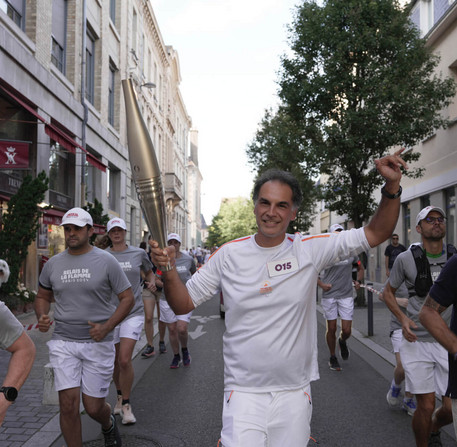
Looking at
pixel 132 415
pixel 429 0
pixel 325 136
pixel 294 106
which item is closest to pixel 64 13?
pixel 294 106

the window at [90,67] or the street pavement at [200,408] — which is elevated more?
the window at [90,67]

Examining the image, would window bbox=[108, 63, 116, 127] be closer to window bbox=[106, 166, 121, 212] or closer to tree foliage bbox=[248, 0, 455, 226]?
window bbox=[106, 166, 121, 212]

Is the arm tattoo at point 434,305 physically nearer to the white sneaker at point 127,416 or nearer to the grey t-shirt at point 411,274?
the grey t-shirt at point 411,274

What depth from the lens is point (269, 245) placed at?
2.88 m

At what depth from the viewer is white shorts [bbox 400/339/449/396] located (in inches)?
171

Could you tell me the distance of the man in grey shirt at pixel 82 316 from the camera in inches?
170

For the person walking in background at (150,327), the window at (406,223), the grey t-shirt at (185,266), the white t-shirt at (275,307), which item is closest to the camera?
the white t-shirt at (275,307)

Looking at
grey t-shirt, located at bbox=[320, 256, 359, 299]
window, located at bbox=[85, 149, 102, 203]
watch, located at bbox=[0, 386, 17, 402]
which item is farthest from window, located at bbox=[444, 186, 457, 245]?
watch, located at bbox=[0, 386, 17, 402]

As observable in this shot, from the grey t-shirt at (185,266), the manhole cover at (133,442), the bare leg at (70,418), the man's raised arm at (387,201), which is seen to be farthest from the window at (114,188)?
the man's raised arm at (387,201)

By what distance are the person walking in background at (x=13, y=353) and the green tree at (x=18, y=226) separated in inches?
358

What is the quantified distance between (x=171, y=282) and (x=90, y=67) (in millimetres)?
19944

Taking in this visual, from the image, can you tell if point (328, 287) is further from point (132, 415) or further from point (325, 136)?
point (325, 136)

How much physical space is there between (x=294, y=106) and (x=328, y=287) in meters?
10.5

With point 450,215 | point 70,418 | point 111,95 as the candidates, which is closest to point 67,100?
point 111,95
